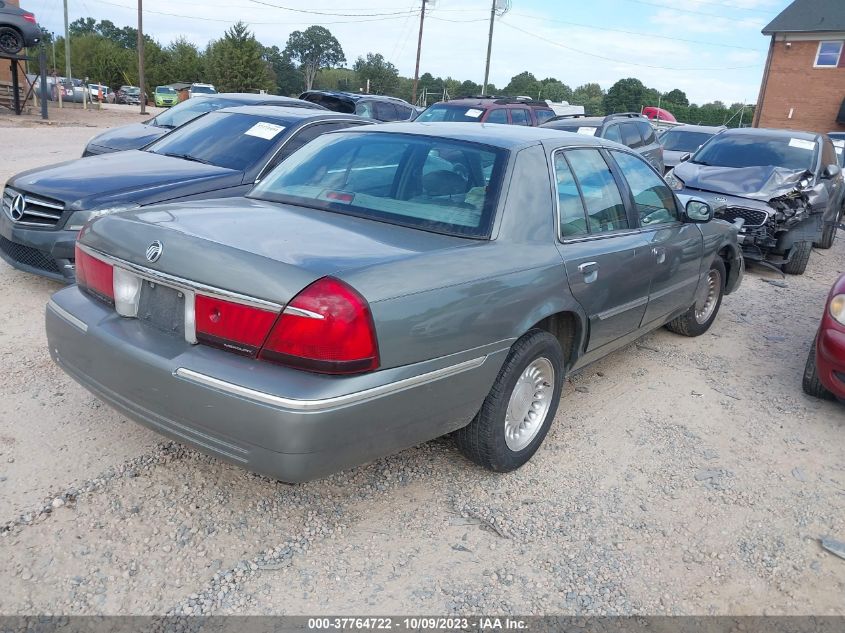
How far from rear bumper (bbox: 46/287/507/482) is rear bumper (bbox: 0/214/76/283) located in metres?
2.37

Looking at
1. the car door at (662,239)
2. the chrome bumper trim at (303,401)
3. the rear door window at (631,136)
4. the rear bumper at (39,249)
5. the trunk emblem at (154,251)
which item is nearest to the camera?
the chrome bumper trim at (303,401)

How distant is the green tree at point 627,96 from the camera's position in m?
60.7

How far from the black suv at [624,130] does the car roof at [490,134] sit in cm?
709

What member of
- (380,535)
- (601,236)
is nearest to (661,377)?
(601,236)

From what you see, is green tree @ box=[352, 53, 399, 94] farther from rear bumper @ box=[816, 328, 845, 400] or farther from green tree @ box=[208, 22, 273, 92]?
rear bumper @ box=[816, 328, 845, 400]

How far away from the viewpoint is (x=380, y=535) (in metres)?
2.87

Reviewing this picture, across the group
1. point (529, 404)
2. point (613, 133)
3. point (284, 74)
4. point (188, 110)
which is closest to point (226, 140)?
point (188, 110)

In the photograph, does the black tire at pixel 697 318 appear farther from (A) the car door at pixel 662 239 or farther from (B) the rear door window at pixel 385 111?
(B) the rear door window at pixel 385 111

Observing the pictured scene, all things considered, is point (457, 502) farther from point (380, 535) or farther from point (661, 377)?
point (661, 377)

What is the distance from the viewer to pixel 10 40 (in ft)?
68.9

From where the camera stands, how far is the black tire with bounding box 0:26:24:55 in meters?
20.8

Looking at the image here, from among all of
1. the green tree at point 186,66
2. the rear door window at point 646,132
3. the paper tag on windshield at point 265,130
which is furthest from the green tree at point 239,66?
the paper tag on windshield at point 265,130

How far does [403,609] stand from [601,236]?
2.24 metres

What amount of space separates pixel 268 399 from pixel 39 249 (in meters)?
3.58
